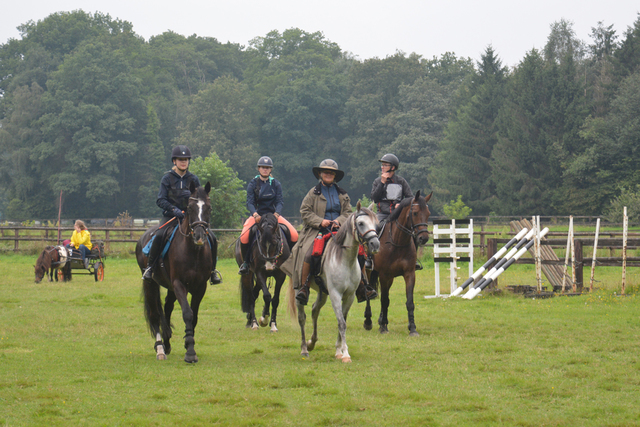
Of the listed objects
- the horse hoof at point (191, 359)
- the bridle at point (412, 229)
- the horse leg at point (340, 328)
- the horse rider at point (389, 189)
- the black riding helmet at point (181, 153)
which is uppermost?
the black riding helmet at point (181, 153)

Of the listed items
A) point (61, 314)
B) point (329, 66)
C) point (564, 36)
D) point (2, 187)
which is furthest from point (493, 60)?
point (61, 314)

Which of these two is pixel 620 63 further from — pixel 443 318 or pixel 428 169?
pixel 443 318

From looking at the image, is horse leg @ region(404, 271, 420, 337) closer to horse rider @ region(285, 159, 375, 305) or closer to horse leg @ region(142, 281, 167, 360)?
horse rider @ region(285, 159, 375, 305)

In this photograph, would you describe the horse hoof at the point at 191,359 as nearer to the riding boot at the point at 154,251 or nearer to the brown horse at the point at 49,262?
the riding boot at the point at 154,251

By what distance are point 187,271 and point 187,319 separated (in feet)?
1.95

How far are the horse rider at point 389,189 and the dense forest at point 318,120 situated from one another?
3646 cm

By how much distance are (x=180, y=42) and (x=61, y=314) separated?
9738 centimetres

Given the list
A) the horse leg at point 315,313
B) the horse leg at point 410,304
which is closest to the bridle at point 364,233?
the horse leg at point 315,313

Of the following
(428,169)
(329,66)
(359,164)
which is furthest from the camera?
(329,66)

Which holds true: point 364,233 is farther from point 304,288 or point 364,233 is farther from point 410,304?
point 410,304

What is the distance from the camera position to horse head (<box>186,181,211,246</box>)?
7988 millimetres

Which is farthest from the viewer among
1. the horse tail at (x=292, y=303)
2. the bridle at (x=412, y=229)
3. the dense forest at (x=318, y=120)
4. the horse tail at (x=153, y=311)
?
the dense forest at (x=318, y=120)

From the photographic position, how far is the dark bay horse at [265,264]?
10805mm

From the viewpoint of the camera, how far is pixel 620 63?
175ft
